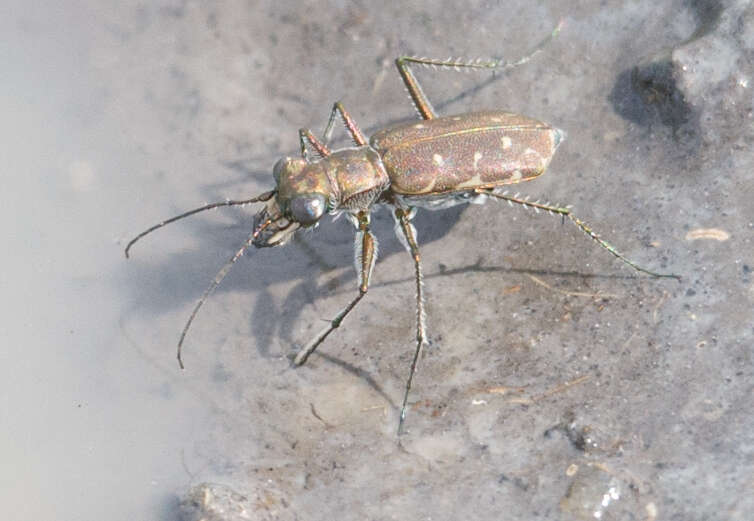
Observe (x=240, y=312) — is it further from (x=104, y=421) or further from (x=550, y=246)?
(x=550, y=246)

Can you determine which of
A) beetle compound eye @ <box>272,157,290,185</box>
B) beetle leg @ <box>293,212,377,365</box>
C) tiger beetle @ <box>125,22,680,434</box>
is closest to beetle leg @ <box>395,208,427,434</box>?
tiger beetle @ <box>125,22,680,434</box>

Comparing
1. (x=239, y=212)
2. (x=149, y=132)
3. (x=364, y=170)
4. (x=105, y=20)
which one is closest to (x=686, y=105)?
(x=364, y=170)

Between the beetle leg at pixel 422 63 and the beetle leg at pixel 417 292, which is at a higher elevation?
the beetle leg at pixel 422 63

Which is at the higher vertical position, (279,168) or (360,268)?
(279,168)

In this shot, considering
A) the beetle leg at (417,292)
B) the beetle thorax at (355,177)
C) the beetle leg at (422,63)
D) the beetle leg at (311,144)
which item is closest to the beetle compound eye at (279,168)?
the beetle thorax at (355,177)

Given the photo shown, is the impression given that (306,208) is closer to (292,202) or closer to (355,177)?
(292,202)

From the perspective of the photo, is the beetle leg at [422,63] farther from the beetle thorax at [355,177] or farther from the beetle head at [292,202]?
the beetle head at [292,202]

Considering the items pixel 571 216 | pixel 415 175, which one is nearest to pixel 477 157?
pixel 415 175

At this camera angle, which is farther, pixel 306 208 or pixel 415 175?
pixel 415 175
